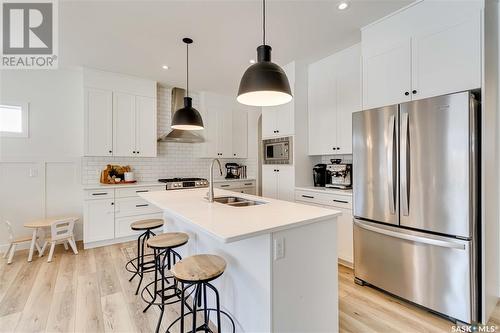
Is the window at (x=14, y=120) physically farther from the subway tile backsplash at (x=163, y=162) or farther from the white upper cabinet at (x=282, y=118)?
the white upper cabinet at (x=282, y=118)

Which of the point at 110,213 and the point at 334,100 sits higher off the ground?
the point at 334,100

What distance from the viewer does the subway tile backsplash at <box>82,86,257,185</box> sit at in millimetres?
3965

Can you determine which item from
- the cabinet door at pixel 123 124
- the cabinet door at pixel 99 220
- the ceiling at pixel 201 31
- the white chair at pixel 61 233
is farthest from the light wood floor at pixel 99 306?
the ceiling at pixel 201 31

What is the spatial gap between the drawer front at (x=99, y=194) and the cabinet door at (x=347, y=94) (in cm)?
344

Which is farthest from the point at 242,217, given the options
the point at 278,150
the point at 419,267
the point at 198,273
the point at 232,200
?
the point at 278,150

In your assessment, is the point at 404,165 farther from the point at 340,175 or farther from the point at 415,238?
the point at 340,175

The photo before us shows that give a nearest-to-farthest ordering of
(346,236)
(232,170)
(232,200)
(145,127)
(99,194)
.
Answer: (232,200) → (346,236) → (99,194) → (145,127) → (232,170)

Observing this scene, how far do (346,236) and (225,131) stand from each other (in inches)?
128

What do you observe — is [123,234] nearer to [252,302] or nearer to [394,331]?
[252,302]

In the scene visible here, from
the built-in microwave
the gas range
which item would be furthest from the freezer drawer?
the gas range

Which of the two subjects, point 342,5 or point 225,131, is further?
point 225,131

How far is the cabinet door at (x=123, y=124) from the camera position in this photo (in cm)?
388

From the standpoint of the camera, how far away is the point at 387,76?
2.39 meters

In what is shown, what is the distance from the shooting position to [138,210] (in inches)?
154
